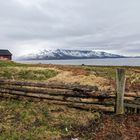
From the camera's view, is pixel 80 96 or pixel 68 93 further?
pixel 68 93

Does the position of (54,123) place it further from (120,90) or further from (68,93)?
(120,90)

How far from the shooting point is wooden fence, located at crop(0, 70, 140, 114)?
1169 centimetres

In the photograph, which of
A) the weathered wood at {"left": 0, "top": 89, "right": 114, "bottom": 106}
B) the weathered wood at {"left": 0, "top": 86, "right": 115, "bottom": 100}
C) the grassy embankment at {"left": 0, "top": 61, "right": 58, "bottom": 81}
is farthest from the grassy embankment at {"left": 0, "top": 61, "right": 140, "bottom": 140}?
the grassy embankment at {"left": 0, "top": 61, "right": 58, "bottom": 81}

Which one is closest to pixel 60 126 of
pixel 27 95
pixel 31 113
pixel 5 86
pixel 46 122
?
pixel 46 122

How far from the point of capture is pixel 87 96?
1220 cm

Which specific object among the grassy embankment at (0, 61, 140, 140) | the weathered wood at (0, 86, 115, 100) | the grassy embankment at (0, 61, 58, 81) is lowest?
the grassy embankment at (0, 61, 140, 140)

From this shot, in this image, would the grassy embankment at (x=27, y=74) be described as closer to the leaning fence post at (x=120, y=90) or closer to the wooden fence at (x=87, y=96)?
the wooden fence at (x=87, y=96)

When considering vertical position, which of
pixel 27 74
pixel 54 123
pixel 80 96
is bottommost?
pixel 54 123

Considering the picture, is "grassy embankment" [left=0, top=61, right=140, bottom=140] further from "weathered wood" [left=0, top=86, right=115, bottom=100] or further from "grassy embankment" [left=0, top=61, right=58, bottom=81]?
"grassy embankment" [left=0, top=61, right=58, bottom=81]

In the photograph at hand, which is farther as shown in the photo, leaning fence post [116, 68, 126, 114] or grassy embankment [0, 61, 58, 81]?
grassy embankment [0, 61, 58, 81]

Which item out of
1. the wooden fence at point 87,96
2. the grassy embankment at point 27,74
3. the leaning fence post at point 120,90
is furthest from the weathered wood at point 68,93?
the grassy embankment at point 27,74

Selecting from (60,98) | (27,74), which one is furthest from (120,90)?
(27,74)

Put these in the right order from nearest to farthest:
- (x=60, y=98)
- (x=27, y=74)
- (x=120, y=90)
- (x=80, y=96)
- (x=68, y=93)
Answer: (x=120, y=90) < (x=80, y=96) < (x=68, y=93) < (x=60, y=98) < (x=27, y=74)

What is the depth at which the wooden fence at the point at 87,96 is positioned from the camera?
460 inches
